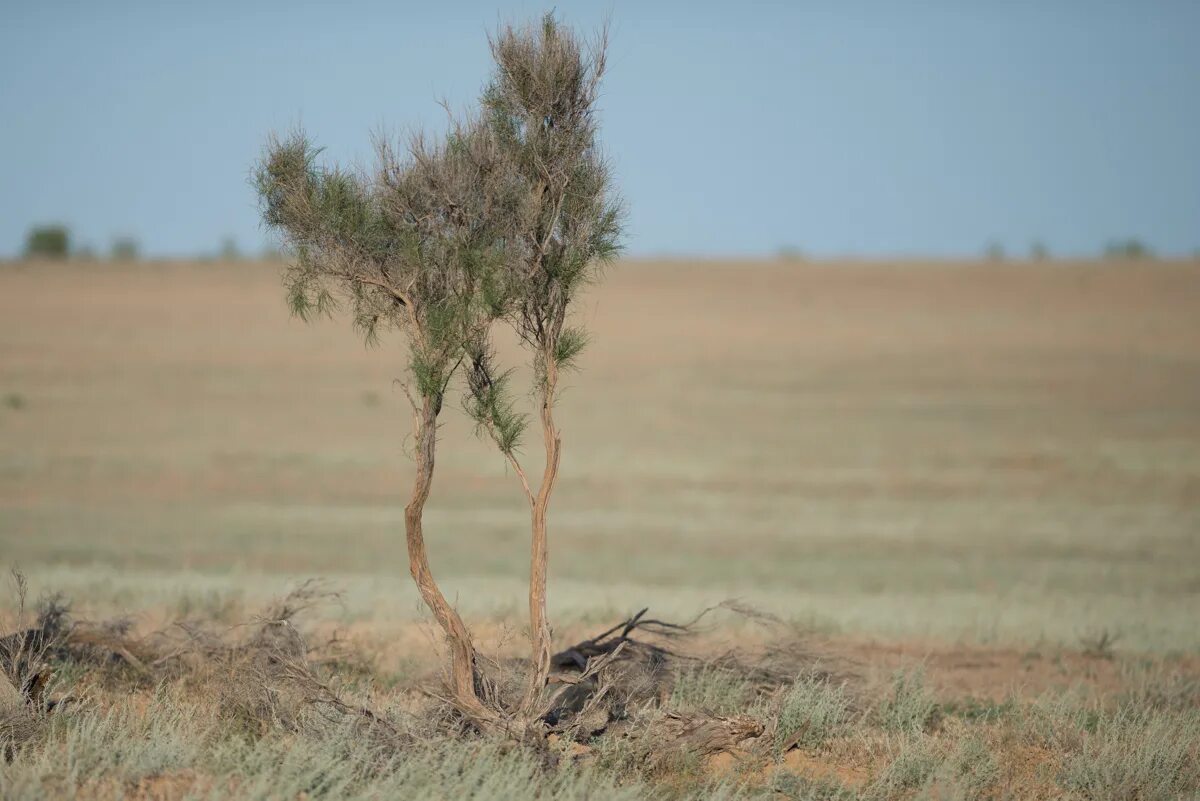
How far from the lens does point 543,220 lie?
9.09 meters

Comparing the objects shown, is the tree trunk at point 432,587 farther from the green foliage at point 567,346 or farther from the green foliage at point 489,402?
the green foliage at point 567,346

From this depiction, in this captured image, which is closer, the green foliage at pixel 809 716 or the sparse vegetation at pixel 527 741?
the sparse vegetation at pixel 527 741

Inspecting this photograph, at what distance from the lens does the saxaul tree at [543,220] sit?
8984 mm

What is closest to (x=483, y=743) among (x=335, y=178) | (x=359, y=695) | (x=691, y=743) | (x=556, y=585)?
(x=691, y=743)

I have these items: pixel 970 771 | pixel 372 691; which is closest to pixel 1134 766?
pixel 970 771

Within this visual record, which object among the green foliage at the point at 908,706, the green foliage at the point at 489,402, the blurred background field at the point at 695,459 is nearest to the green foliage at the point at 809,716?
the green foliage at the point at 908,706

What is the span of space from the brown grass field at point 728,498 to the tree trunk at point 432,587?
45 centimetres

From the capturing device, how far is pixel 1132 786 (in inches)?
340

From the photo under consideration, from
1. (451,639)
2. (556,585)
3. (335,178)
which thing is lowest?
(556,585)

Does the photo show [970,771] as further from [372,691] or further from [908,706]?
[372,691]

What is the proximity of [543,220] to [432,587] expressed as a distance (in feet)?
8.45

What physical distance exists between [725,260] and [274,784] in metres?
59.1

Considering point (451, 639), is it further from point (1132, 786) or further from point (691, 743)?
point (1132, 786)

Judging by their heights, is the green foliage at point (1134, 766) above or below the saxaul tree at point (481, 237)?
below
